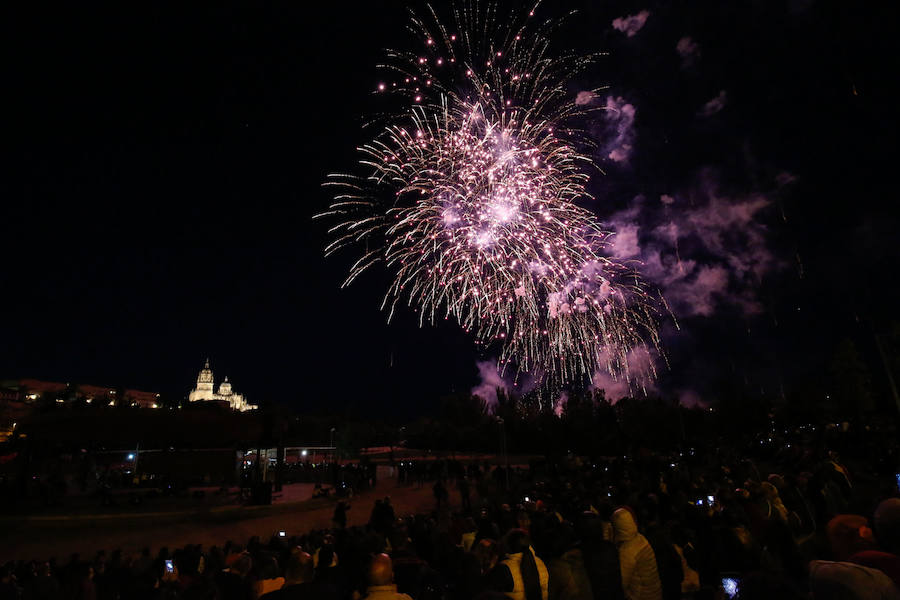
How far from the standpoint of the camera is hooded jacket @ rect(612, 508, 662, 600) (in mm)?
4559

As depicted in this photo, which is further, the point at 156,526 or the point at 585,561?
the point at 156,526

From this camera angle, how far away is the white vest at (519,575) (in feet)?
14.2

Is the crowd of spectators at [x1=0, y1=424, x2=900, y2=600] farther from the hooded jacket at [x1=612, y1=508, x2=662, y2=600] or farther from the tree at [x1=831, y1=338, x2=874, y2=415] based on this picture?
the tree at [x1=831, y1=338, x2=874, y2=415]

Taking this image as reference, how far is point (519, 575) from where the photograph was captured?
440 centimetres

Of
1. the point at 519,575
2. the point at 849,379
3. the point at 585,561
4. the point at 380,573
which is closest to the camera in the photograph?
the point at 380,573

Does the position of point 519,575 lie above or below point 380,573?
below

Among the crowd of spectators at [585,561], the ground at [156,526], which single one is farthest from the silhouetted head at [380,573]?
the ground at [156,526]

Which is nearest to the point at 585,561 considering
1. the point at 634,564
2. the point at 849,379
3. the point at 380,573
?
the point at 634,564

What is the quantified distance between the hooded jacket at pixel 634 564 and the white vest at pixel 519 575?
76cm

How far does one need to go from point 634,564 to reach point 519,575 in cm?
A: 116

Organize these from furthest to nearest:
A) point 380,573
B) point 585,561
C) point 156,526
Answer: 1. point 156,526
2. point 585,561
3. point 380,573

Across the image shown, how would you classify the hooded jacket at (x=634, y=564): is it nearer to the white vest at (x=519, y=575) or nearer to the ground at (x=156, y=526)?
the white vest at (x=519, y=575)

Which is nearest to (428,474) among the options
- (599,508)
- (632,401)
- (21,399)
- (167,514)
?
(167,514)

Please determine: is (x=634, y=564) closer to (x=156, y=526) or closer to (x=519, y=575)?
(x=519, y=575)
